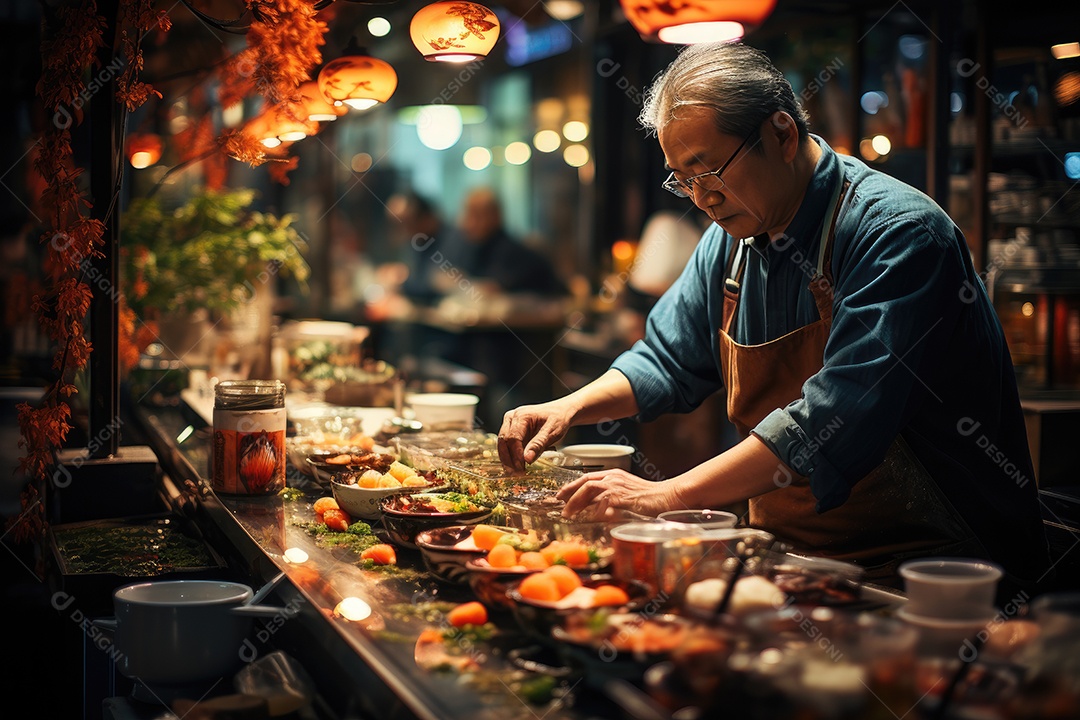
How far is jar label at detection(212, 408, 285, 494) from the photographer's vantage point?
3.01m

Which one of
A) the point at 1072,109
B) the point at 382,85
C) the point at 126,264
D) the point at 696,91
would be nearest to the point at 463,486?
the point at 696,91

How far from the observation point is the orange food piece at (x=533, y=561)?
197 cm

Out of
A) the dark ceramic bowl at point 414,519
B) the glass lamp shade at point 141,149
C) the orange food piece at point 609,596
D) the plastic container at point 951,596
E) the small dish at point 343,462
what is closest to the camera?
the plastic container at point 951,596

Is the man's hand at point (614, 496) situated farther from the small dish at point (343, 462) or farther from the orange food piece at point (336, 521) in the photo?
the small dish at point (343, 462)

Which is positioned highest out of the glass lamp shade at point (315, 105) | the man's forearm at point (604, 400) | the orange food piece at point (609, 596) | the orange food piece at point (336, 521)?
the glass lamp shade at point (315, 105)

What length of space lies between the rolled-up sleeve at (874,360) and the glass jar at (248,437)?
1.38 metres

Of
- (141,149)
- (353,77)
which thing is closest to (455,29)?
(353,77)

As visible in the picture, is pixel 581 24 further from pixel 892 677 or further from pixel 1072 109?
pixel 892 677

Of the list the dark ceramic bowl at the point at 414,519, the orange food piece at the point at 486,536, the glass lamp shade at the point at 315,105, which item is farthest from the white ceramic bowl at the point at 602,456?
the glass lamp shade at the point at 315,105

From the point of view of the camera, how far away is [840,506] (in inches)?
102

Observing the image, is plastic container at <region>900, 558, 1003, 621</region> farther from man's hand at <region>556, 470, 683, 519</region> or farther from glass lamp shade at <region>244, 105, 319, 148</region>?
glass lamp shade at <region>244, 105, 319, 148</region>

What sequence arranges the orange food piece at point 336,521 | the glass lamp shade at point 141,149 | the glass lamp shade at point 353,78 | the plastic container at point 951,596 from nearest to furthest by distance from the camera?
the plastic container at point 951,596 → the orange food piece at point 336,521 → the glass lamp shade at point 353,78 → the glass lamp shade at point 141,149

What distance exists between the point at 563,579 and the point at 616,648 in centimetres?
24

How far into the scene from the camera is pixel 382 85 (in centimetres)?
383
